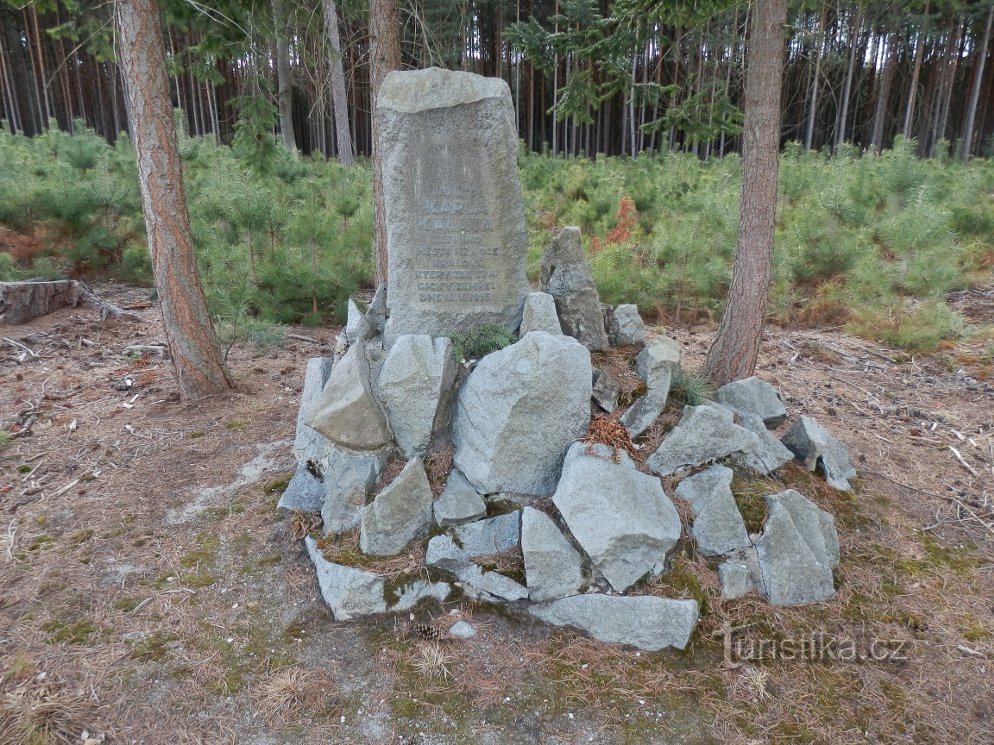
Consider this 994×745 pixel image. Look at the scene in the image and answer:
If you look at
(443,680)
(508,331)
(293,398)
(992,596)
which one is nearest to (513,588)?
(443,680)

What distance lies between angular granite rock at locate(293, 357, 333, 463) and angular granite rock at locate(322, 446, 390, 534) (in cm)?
15

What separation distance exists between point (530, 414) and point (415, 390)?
→ 737 millimetres

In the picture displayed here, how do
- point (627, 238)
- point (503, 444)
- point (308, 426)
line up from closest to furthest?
point (503, 444) < point (308, 426) < point (627, 238)

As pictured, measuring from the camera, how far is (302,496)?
3.71m

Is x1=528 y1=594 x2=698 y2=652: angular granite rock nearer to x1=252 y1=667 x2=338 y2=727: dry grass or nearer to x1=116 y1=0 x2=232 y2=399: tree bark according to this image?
x1=252 y1=667 x2=338 y2=727: dry grass

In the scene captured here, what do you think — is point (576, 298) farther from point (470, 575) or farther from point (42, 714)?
point (42, 714)

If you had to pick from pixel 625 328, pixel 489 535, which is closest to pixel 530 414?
pixel 489 535

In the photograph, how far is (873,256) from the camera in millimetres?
6688

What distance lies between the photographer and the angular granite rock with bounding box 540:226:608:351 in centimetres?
Answer: 418

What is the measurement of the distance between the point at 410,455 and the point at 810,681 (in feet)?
7.72

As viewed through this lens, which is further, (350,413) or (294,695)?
(350,413)

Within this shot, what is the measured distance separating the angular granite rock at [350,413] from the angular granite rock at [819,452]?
2.65m

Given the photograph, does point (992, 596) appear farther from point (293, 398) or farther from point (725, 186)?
point (725, 186)

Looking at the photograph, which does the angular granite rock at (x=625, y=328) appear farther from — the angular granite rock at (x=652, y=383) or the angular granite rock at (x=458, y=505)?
the angular granite rock at (x=458, y=505)
